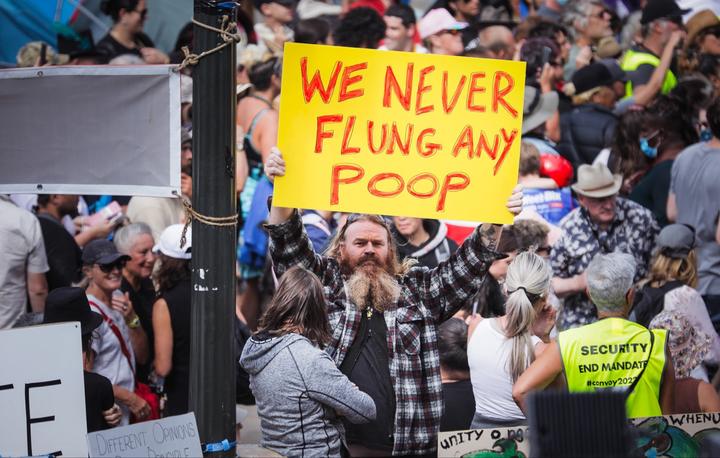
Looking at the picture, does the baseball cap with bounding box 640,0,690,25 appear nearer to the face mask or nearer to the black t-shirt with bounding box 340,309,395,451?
the face mask

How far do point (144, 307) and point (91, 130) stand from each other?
240 centimetres

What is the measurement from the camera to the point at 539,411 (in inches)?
118

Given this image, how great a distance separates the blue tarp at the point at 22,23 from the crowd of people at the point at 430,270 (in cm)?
13

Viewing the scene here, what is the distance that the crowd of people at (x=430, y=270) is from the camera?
536 cm

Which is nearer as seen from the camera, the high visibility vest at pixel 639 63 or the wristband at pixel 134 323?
the wristband at pixel 134 323

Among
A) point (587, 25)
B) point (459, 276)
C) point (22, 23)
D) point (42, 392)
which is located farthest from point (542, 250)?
point (587, 25)

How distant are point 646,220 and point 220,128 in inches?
165

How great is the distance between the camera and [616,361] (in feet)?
17.6

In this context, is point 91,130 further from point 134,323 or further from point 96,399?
point 134,323

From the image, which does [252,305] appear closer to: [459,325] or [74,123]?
[459,325]

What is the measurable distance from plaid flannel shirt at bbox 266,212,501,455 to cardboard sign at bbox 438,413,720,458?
0.50 m

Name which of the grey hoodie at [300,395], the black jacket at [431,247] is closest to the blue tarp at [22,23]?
the black jacket at [431,247]

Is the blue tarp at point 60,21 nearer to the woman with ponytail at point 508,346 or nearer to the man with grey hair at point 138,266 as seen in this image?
the man with grey hair at point 138,266

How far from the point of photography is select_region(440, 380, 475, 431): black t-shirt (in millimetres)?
5973
